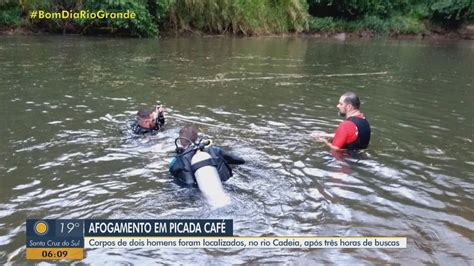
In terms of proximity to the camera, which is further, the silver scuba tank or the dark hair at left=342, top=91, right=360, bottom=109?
the dark hair at left=342, top=91, right=360, bottom=109

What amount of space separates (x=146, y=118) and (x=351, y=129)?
3.56 metres

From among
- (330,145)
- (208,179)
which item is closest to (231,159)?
(208,179)

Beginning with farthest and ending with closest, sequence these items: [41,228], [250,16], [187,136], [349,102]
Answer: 1. [250,16]
2. [349,102]
3. [187,136]
4. [41,228]

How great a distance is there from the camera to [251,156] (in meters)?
8.24

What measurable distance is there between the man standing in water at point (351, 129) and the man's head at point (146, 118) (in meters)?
3.21

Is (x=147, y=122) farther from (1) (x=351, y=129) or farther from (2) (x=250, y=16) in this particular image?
(2) (x=250, y=16)

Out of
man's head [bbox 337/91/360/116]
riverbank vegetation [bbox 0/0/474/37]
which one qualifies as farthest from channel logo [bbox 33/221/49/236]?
riverbank vegetation [bbox 0/0/474/37]

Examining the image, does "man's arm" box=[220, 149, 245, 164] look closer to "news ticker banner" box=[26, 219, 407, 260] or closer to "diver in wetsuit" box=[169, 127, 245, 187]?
"diver in wetsuit" box=[169, 127, 245, 187]

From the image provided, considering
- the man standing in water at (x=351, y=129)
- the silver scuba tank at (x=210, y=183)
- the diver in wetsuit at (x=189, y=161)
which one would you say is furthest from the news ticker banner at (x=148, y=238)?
the man standing in water at (x=351, y=129)

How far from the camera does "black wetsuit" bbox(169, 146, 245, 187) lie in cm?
644

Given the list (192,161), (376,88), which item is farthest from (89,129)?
(376,88)

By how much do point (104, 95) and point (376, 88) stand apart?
7.75 m

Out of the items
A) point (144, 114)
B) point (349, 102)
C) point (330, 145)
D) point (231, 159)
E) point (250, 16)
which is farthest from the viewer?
point (250, 16)

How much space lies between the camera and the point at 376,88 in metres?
14.9
